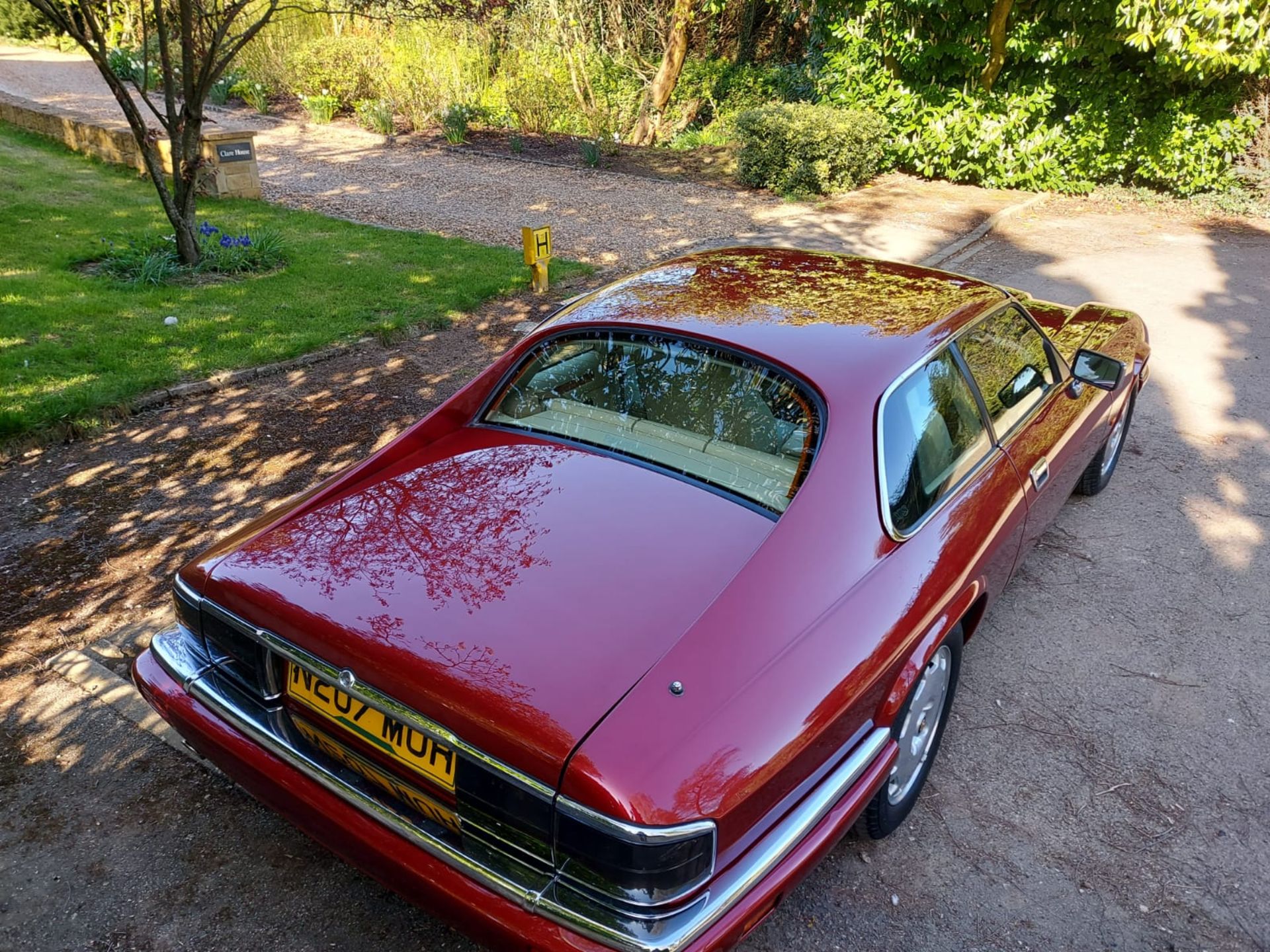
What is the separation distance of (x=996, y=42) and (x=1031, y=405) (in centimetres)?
1049

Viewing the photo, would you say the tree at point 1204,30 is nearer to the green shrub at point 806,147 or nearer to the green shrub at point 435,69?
the green shrub at point 806,147

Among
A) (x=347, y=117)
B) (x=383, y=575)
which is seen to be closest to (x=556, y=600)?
(x=383, y=575)

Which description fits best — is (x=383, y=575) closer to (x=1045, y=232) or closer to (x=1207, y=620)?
(x=1207, y=620)

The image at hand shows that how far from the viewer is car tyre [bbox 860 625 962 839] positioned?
2.79m

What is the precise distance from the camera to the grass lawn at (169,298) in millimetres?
5848

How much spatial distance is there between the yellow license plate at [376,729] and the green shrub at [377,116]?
1480cm

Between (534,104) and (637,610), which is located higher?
(534,104)

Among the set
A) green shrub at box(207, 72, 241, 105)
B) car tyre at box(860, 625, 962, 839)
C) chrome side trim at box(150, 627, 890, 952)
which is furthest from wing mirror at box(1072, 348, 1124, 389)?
green shrub at box(207, 72, 241, 105)

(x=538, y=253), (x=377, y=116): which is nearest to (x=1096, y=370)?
(x=538, y=253)

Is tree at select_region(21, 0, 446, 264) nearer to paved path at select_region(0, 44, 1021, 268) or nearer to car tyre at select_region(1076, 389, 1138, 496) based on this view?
paved path at select_region(0, 44, 1021, 268)

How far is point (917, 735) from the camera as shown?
2986mm

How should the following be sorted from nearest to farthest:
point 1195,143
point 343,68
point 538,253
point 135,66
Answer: point 538,253
point 1195,143
point 343,68
point 135,66

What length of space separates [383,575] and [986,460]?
2089mm

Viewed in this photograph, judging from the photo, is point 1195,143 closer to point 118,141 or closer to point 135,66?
point 118,141
